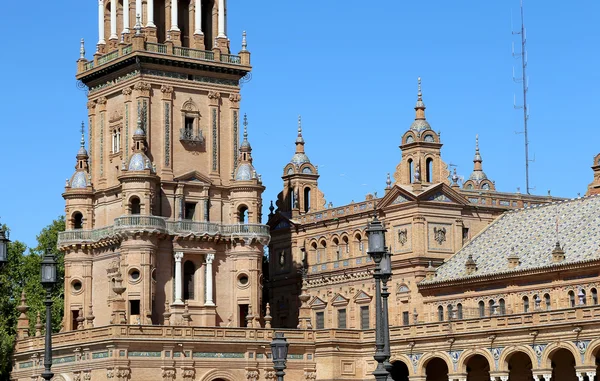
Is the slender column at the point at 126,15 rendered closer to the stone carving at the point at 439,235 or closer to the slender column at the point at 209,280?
the slender column at the point at 209,280

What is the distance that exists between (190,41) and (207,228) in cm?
1397

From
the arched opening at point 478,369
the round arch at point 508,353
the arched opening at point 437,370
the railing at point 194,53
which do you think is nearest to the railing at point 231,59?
the railing at point 194,53

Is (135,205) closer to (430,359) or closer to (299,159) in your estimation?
(299,159)

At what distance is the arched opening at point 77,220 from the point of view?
104 meters

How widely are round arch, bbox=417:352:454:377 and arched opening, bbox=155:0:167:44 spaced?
3037 centimetres

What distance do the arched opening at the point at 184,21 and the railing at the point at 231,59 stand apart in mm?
2922

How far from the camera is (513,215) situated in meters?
103

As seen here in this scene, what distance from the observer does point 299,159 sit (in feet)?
385

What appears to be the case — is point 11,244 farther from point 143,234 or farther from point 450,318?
point 450,318

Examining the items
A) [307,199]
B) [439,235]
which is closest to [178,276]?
[439,235]

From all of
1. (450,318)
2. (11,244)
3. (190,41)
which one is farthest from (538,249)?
(11,244)

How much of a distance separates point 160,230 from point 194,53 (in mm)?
13678

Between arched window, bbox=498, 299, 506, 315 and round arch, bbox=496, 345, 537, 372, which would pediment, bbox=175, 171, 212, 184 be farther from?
round arch, bbox=496, 345, 537, 372

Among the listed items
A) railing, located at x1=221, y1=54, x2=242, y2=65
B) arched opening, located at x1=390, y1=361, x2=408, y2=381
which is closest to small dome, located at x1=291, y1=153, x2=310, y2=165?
railing, located at x1=221, y1=54, x2=242, y2=65
